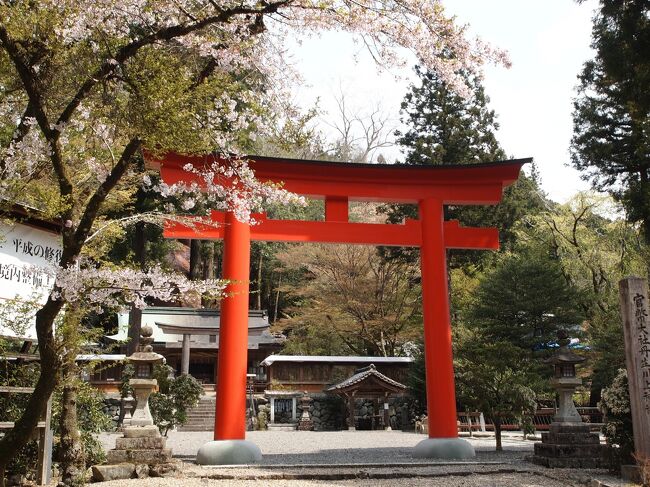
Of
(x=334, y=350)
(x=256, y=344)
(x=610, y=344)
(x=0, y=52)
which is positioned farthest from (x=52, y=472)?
(x=334, y=350)

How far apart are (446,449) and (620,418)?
2585 mm

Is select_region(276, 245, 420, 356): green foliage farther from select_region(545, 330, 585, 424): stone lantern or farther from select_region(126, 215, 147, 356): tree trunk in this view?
select_region(545, 330, 585, 424): stone lantern

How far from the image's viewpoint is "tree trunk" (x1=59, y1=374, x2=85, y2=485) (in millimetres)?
7032

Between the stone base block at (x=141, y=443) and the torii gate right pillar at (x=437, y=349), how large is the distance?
160 inches

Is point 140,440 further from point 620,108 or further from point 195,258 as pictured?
point 195,258

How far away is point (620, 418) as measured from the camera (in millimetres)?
7766

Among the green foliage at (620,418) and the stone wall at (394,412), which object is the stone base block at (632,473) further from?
the stone wall at (394,412)

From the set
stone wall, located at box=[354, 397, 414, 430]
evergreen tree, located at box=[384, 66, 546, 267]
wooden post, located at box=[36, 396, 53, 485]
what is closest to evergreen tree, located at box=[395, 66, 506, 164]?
evergreen tree, located at box=[384, 66, 546, 267]

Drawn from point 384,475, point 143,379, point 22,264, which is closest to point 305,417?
point 143,379

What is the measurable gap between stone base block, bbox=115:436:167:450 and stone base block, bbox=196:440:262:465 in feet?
2.61

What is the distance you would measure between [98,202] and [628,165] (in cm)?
1520

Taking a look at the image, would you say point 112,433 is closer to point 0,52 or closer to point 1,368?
point 1,368

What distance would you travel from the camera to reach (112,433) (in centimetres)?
1786

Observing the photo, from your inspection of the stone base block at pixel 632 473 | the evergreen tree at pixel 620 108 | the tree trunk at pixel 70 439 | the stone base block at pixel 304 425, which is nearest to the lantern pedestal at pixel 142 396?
the tree trunk at pixel 70 439
